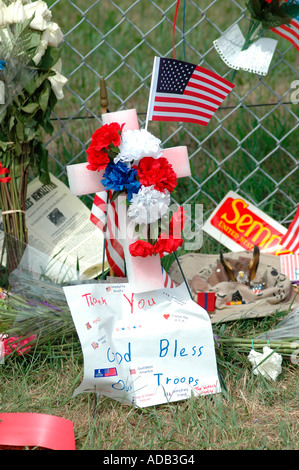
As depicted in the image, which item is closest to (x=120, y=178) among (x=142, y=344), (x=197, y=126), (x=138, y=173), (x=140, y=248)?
(x=138, y=173)

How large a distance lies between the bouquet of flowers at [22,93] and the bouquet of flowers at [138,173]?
0.34 m

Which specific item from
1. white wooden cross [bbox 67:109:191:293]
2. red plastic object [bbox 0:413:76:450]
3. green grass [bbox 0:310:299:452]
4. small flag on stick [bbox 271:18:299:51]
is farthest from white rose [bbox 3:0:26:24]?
red plastic object [bbox 0:413:76:450]

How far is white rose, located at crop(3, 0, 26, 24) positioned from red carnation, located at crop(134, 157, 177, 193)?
61 centimetres

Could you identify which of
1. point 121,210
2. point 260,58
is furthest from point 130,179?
point 260,58

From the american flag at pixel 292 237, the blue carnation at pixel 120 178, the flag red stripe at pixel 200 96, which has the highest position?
the flag red stripe at pixel 200 96

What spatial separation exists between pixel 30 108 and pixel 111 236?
48 cm

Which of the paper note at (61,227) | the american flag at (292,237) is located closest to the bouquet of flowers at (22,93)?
the paper note at (61,227)

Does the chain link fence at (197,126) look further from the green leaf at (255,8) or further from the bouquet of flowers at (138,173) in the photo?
the bouquet of flowers at (138,173)

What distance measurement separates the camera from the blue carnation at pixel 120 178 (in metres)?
1.49

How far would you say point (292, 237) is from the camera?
2.28 meters

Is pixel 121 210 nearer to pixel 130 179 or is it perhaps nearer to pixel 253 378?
pixel 130 179

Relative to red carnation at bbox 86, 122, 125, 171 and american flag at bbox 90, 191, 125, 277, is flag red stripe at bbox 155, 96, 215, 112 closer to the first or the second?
red carnation at bbox 86, 122, 125, 171

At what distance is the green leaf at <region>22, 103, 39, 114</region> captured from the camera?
1.81m
